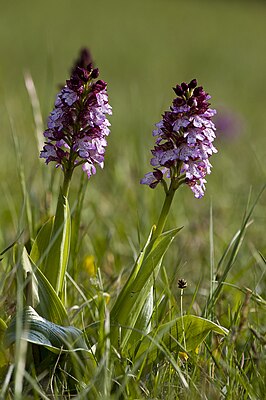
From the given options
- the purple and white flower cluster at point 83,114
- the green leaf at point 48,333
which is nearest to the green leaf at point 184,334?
the green leaf at point 48,333

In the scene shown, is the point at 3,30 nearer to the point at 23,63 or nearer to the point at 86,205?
the point at 23,63

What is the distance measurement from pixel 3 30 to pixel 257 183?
44.2ft

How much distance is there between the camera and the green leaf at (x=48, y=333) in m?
2.04

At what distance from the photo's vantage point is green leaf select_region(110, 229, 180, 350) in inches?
87.1

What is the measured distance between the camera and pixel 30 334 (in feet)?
6.70

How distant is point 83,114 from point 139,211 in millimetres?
1993

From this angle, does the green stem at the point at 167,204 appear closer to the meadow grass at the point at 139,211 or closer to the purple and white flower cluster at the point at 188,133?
the purple and white flower cluster at the point at 188,133

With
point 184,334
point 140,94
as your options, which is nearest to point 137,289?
point 184,334

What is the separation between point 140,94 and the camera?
38.0ft

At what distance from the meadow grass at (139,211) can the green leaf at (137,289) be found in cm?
7

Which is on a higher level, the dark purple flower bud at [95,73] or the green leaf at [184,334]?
the dark purple flower bud at [95,73]

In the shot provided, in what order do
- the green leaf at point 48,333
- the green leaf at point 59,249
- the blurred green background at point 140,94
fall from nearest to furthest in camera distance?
the green leaf at point 48,333 < the green leaf at point 59,249 < the blurred green background at point 140,94

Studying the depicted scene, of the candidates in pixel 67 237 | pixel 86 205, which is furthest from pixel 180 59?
pixel 67 237

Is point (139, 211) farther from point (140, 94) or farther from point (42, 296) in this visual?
point (140, 94)
